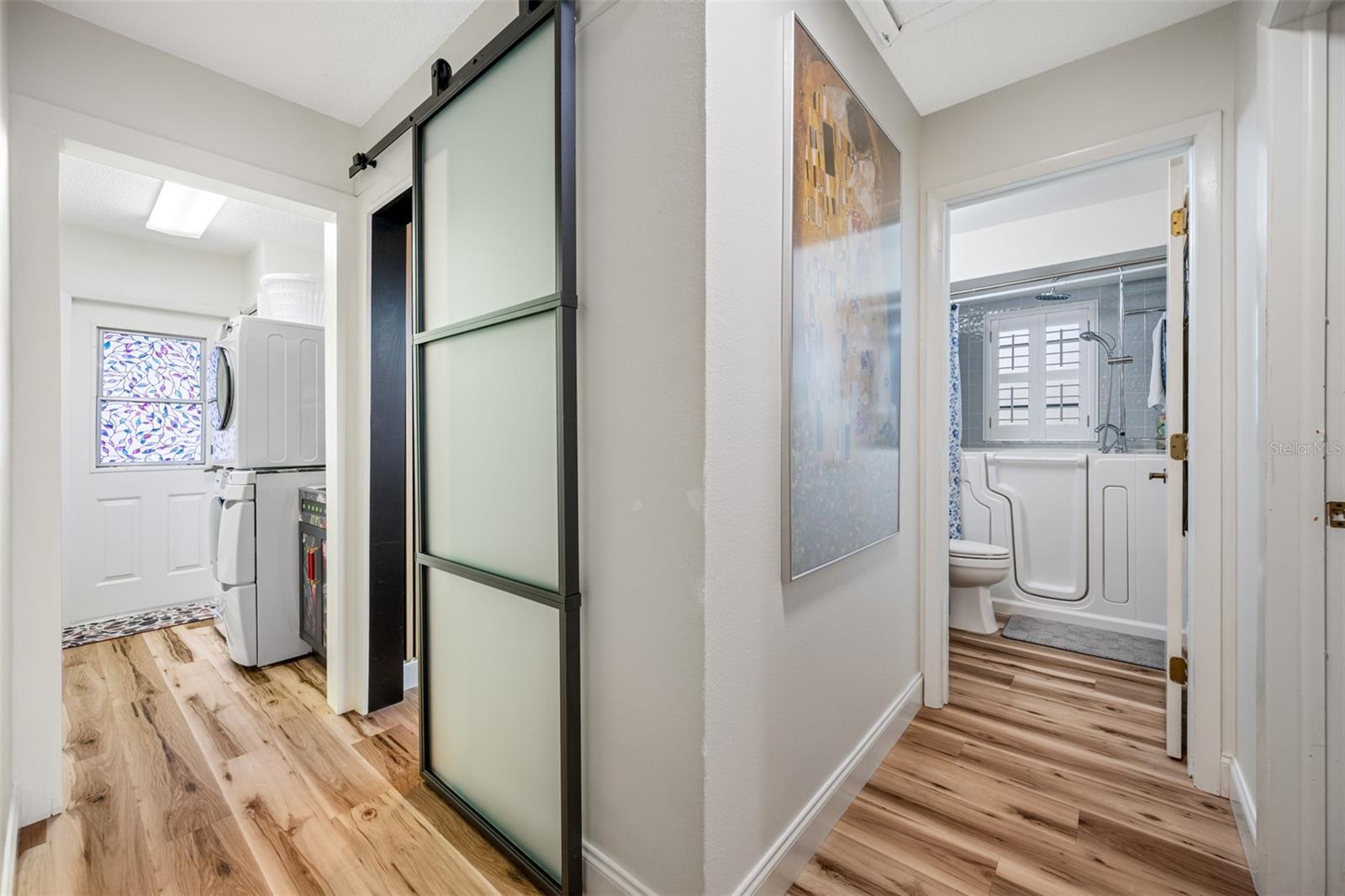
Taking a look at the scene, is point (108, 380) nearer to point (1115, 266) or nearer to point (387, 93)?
point (387, 93)

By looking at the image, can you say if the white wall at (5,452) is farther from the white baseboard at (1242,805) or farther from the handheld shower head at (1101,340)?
the handheld shower head at (1101,340)

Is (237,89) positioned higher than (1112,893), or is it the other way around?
(237,89)

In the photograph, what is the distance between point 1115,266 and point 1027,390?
87 cm

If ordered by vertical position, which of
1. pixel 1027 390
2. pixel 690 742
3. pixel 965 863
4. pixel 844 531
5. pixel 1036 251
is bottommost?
pixel 965 863

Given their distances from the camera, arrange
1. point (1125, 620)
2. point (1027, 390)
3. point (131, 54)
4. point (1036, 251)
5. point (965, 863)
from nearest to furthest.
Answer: point (965, 863), point (131, 54), point (1125, 620), point (1036, 251), point (1027, 390)

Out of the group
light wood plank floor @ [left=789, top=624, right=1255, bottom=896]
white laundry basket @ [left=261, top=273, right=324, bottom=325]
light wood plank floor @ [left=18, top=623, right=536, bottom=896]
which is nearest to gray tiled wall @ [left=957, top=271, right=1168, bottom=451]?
light wood plank floor @ [left=789, top=624, right=1255, bottom=896]

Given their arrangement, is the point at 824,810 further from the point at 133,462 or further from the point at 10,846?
the point at 133,462

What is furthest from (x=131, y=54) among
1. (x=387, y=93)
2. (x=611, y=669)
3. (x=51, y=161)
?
(x=611, y=669)

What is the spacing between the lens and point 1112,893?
139 cm

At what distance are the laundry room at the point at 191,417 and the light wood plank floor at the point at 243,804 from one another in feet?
1.56

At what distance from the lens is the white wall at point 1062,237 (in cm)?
312

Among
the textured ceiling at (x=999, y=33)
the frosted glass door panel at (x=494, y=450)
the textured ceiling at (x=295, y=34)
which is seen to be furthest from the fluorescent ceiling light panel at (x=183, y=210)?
the textured ceiling at (x=999, y=33)

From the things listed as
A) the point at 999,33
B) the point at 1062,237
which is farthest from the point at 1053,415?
the point at 999,33

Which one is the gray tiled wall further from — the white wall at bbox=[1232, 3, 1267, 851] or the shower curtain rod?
the white wall at bbox=[1232, 3, 1267, 851]
